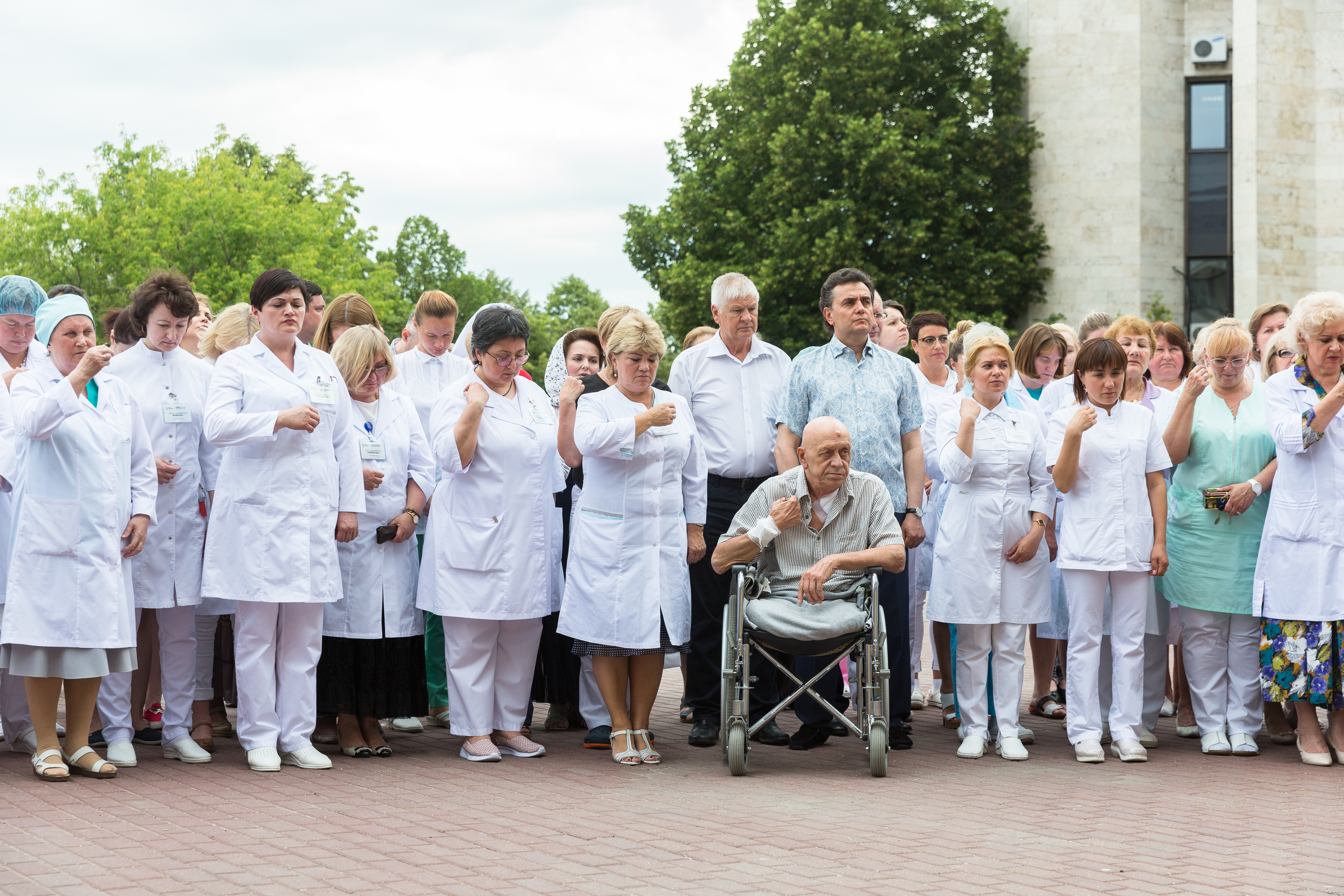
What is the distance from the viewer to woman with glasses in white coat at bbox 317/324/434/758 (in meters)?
7.48

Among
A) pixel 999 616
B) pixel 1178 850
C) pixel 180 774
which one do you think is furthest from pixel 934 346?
pixel 180 774

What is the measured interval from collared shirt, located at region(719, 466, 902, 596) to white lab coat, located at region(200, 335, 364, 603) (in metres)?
2.07

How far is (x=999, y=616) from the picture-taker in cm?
765

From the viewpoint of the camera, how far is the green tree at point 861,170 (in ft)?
96.6

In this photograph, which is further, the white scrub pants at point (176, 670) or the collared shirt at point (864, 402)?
the collared shirt at point (864, 402)

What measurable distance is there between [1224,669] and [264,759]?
522 centimetres

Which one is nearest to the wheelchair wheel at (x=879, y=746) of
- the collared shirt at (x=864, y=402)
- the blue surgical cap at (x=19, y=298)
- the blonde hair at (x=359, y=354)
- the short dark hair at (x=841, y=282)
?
the collared shirt at (x=864, y=402)

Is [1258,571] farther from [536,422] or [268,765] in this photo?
[268,765]

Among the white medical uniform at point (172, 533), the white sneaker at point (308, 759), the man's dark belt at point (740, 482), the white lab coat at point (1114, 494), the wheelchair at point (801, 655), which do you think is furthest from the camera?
the man's dark belt at point (740, 482)

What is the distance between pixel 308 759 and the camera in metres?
7.09

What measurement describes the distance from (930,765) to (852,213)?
23.1 meters

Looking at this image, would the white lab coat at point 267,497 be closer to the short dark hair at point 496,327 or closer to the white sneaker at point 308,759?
the white sneaker at point 308,759

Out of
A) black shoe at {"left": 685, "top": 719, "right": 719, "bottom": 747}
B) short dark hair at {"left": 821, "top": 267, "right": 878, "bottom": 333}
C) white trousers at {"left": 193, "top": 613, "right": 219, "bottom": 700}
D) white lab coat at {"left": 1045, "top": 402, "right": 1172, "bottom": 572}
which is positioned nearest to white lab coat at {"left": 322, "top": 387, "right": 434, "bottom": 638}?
white trousers at {"left": 193, "top": 613, "right": 219, "bottom": 700}

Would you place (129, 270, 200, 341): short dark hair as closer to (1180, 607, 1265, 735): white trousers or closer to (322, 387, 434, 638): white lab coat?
(322, 387, 434, 638): white lab coat
